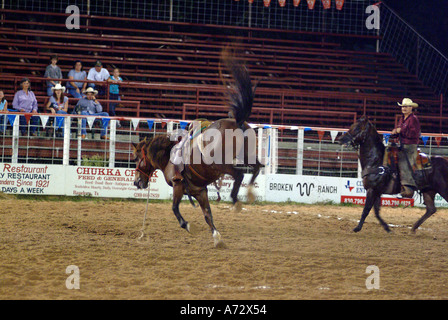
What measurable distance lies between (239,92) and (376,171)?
3318 millimetres

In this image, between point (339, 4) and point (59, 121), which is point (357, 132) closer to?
point (59, 121)

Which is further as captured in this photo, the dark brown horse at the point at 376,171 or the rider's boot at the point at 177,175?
the dark brown horse at the point at 376,171

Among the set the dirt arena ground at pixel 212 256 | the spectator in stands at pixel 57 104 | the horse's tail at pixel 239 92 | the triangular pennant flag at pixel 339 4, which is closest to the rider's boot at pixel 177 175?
the dirt arena ground at pixel 212 256

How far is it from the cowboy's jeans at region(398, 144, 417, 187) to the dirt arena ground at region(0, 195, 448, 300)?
2.88 feet

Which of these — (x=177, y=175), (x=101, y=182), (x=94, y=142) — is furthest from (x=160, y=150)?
(x=94, y=142)

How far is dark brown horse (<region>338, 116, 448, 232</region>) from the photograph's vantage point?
8.59 metres

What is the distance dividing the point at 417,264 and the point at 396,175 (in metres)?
3.05

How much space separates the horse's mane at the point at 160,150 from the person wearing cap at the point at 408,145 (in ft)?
12.4

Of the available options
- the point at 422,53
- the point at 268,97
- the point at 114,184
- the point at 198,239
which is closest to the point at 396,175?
the point at 198,239

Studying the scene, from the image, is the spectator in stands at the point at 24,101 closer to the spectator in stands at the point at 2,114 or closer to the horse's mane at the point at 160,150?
the spectator in stands at the point at 2,114

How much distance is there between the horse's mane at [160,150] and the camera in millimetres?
7418

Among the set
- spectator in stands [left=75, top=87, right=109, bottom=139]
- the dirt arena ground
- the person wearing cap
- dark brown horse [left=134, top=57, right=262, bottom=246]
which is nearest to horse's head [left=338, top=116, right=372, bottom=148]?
the person wearing cap

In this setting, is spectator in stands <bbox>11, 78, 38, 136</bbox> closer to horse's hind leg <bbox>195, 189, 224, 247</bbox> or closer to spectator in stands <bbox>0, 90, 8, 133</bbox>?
spectator in stands <bbox>0, 90, 8, 133</bbox>
